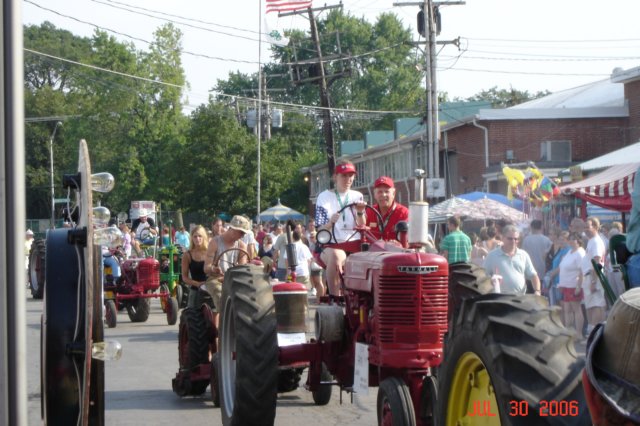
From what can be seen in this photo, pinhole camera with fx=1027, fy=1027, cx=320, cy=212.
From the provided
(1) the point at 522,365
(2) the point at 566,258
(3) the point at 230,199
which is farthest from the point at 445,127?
(1) the point at 522,365

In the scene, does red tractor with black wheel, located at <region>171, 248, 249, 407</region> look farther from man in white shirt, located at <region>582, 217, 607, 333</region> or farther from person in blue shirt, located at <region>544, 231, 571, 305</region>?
person in blue shirt, located at <region>544, 231, 571, 305</region>

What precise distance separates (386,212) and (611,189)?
11.1m

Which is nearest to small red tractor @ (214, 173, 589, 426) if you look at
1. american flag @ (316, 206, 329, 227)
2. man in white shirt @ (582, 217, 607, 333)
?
american flag @ (316, 206, 329, 227)

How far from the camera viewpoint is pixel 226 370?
8.59 metres

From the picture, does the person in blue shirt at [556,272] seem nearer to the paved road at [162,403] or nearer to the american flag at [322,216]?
the paved road at [162,403]

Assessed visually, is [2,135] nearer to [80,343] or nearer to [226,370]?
[80,343]

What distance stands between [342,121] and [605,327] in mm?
84026

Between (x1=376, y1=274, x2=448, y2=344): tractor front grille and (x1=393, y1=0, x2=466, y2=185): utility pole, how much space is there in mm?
25063

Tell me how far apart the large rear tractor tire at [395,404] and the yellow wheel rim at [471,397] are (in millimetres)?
1396

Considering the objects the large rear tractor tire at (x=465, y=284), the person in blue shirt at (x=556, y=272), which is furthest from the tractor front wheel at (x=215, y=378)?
the person in blue shirt at (x=556, y=272)

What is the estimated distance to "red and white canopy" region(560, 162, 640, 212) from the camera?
58.7ft

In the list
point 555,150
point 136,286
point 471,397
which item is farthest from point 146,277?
point 555,150

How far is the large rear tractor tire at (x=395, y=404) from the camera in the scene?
6250 mm
